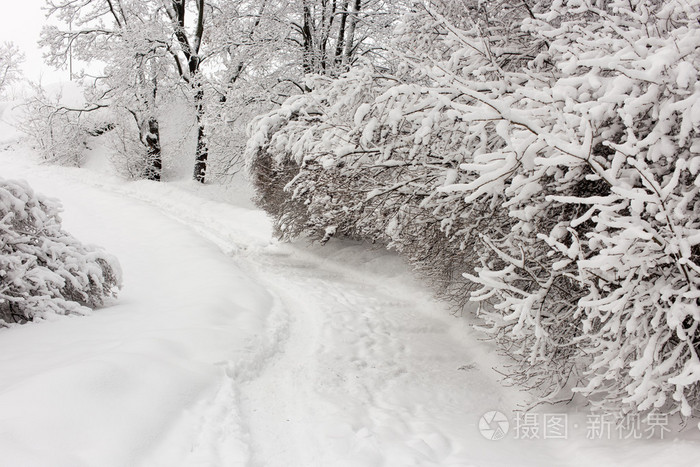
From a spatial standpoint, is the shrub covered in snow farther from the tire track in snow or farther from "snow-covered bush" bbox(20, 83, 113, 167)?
"snow-covered bush" bbox(20, 83, 113, 167)

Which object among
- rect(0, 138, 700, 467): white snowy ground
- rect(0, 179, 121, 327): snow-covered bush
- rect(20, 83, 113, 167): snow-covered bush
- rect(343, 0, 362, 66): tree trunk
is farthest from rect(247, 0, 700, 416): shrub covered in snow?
rect(20, 83, 113, 167): snow-covered bush

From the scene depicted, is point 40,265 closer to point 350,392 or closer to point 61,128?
point 350,392

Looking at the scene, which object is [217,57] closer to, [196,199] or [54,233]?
[196,199]

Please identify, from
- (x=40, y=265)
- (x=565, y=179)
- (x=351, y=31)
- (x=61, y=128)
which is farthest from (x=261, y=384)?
(x=61, y=128)

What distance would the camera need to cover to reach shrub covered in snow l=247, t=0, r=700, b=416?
10.7 ft

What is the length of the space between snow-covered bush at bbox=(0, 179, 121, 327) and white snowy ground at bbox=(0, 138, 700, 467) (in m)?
0.34

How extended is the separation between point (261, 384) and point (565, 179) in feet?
10.9

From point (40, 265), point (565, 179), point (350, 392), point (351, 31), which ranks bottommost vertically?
point (350, 392)

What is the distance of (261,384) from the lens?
15.8 feet

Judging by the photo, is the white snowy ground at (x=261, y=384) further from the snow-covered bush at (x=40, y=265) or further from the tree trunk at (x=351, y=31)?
the tree trunk at (x=351, y=31)

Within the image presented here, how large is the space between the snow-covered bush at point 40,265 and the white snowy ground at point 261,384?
336 millimetres

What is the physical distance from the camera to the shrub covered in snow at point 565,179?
3250 mm

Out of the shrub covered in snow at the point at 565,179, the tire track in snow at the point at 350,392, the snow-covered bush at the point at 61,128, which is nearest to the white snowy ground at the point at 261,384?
the tire track in snow at the point at 350,392

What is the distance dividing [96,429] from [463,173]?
13.9ft
